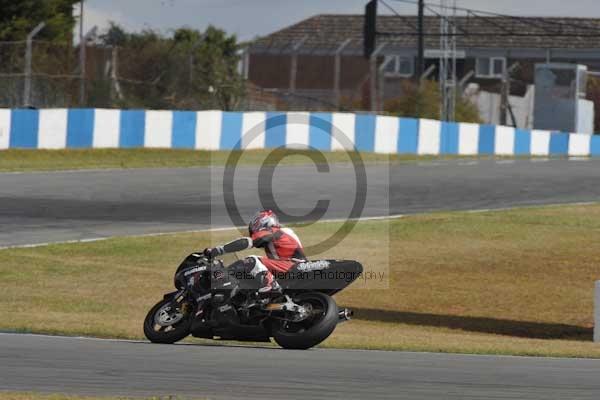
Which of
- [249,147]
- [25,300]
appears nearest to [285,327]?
[25,300]

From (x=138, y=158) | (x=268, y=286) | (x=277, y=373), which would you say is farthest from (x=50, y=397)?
(x=138, y=158)

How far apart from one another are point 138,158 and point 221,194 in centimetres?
599

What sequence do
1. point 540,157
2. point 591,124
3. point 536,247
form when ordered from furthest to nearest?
point 591,124 → point 540,157 → point 536,247

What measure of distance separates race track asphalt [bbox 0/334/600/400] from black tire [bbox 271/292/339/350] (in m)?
0.12

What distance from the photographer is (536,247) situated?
21.2m

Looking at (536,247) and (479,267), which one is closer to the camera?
(479,267)

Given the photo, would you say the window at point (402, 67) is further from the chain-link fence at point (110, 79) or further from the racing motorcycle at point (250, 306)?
the racing motorcycle at point (250, 306)

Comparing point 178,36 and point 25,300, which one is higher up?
point 178,36

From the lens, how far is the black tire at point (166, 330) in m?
11.5

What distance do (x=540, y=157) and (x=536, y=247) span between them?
20302 millimetres

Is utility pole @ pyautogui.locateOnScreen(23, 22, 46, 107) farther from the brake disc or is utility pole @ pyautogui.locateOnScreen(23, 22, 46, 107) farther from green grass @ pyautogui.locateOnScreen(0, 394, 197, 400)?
green grass @ pyautogui.locateOnScreen(0, 394, 197, 400)

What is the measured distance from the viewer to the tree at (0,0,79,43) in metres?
44.0

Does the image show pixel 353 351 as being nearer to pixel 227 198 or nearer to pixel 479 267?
pixel 479 267

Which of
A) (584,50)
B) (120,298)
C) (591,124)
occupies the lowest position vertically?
(120,298)
